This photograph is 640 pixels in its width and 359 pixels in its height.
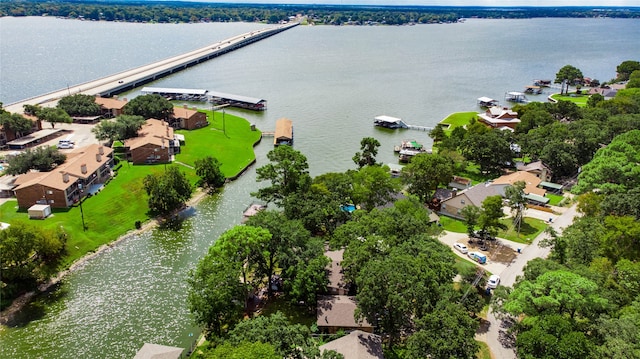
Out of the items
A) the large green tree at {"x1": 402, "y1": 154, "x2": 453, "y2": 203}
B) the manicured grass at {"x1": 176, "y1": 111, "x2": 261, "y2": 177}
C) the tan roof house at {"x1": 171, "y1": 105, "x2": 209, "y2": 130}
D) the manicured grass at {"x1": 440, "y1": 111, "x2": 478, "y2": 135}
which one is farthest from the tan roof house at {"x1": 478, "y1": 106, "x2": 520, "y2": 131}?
the tan roof house at {"x1": 171, "y1": 105, "x2": 209, "y2": 130}

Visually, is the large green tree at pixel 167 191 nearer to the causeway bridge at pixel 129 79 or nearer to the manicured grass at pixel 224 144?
the manicured grass at pixel 224 144

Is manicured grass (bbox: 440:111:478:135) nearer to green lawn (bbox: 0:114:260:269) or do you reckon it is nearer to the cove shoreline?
A: green lawn (bbox: 0:114:260:269)

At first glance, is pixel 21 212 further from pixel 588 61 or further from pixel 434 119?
pixel 588 61

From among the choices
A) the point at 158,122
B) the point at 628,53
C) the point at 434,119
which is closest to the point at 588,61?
the point at 628,53

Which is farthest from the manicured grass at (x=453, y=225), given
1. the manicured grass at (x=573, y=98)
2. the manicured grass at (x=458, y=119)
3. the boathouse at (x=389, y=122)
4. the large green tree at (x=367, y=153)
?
the manicured grass at (x=573, y=98)

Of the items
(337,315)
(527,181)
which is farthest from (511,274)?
(527,181)
